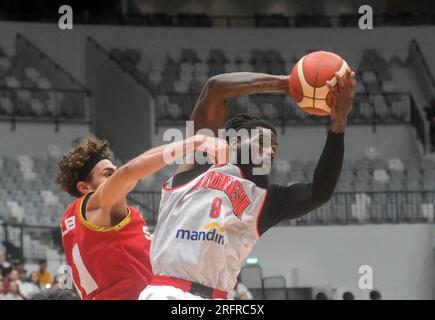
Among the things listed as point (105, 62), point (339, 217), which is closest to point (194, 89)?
point (105, 62)

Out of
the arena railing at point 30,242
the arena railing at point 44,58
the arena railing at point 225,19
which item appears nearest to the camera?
the arena railing at point 30,242

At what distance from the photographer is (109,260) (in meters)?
4.64

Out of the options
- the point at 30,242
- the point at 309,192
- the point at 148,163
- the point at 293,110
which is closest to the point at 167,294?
the point at 148,163

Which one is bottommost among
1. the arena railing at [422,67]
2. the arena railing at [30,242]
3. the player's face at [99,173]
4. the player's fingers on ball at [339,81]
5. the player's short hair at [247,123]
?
the arena railing at [30,242]

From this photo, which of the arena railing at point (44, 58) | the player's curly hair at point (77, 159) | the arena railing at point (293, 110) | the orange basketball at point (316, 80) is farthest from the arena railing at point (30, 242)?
the orange basketball at point (316, 80)

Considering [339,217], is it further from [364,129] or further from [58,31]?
[58,31]

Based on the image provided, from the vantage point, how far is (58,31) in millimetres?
21219

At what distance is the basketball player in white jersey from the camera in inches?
149

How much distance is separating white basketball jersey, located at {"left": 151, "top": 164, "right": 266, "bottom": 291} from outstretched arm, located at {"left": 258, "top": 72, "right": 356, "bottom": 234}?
0.05 metres

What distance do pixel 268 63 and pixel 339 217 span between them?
554 centimetres

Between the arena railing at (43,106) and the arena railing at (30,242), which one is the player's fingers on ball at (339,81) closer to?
the arena railing at (30,242)

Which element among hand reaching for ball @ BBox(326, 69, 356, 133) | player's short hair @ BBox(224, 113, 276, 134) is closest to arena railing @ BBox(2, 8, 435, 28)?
player's short hair @ BBox(224, 113, 276, 134)

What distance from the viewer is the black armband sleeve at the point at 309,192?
3742 mm

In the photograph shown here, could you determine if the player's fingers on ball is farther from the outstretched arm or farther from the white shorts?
the white shorts
